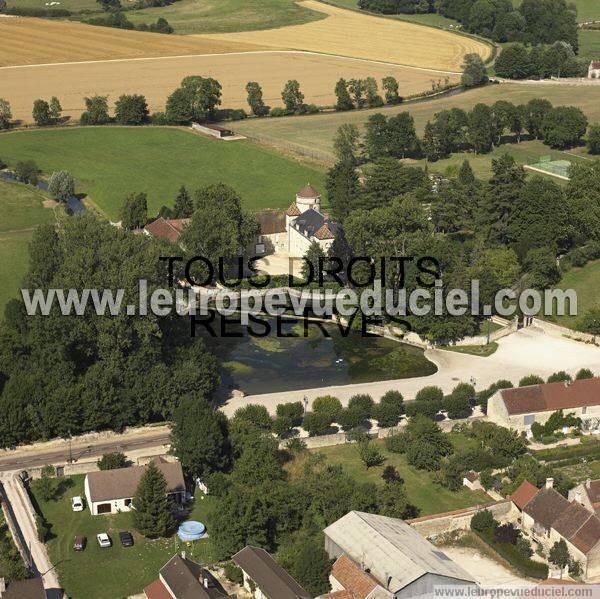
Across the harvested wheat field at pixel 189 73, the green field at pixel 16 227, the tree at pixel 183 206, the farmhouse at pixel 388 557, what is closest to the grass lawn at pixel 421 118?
the harvested wheat field at pixel 189 73

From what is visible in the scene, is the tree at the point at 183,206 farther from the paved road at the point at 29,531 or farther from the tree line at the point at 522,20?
the tree line at the point at 522,20

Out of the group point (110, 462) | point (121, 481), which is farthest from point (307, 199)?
point (121, 481)

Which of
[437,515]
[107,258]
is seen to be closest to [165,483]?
[437,515]

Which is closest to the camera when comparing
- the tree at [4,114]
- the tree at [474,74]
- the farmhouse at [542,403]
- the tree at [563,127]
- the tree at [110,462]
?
the tree at [110,462]

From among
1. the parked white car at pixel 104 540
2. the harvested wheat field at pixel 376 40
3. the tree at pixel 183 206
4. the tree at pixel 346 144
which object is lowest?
the parked white car at pixel 104 540

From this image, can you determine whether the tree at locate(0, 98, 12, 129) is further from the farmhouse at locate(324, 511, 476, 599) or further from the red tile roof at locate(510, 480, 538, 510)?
the farmhouse at locate(324, 511, 476, 599)
